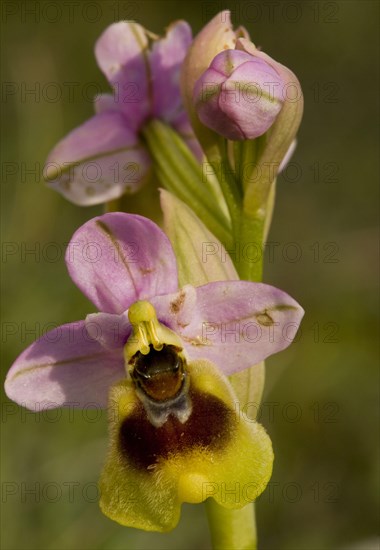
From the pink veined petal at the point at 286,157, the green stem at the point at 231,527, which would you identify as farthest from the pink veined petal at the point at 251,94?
the green stem at the point at 231,527

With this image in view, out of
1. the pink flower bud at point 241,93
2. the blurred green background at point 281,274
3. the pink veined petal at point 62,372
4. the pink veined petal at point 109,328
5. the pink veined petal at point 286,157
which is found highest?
the pink flower bud at point 241,93

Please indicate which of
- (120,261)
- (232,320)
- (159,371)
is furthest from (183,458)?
(120,261)

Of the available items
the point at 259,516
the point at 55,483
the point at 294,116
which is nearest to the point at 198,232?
the point at 294,116

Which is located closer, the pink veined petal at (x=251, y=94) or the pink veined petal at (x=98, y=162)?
the pink veined petal at (x=251, y=94)

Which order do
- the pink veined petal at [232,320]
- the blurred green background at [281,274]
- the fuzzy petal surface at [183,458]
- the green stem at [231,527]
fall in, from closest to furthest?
the fuzzy petal surface at [183,458] → the pink veined petal at [232,320] → the green stem at [231,527] → the blurred green background at [281,274]

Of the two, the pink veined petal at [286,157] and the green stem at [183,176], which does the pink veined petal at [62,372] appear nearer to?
the green stem at [183,176]

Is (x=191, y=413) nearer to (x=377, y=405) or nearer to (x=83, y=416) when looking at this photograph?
(x=83, y=416)

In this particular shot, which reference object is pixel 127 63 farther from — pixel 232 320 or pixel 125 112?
pixel 232 320
